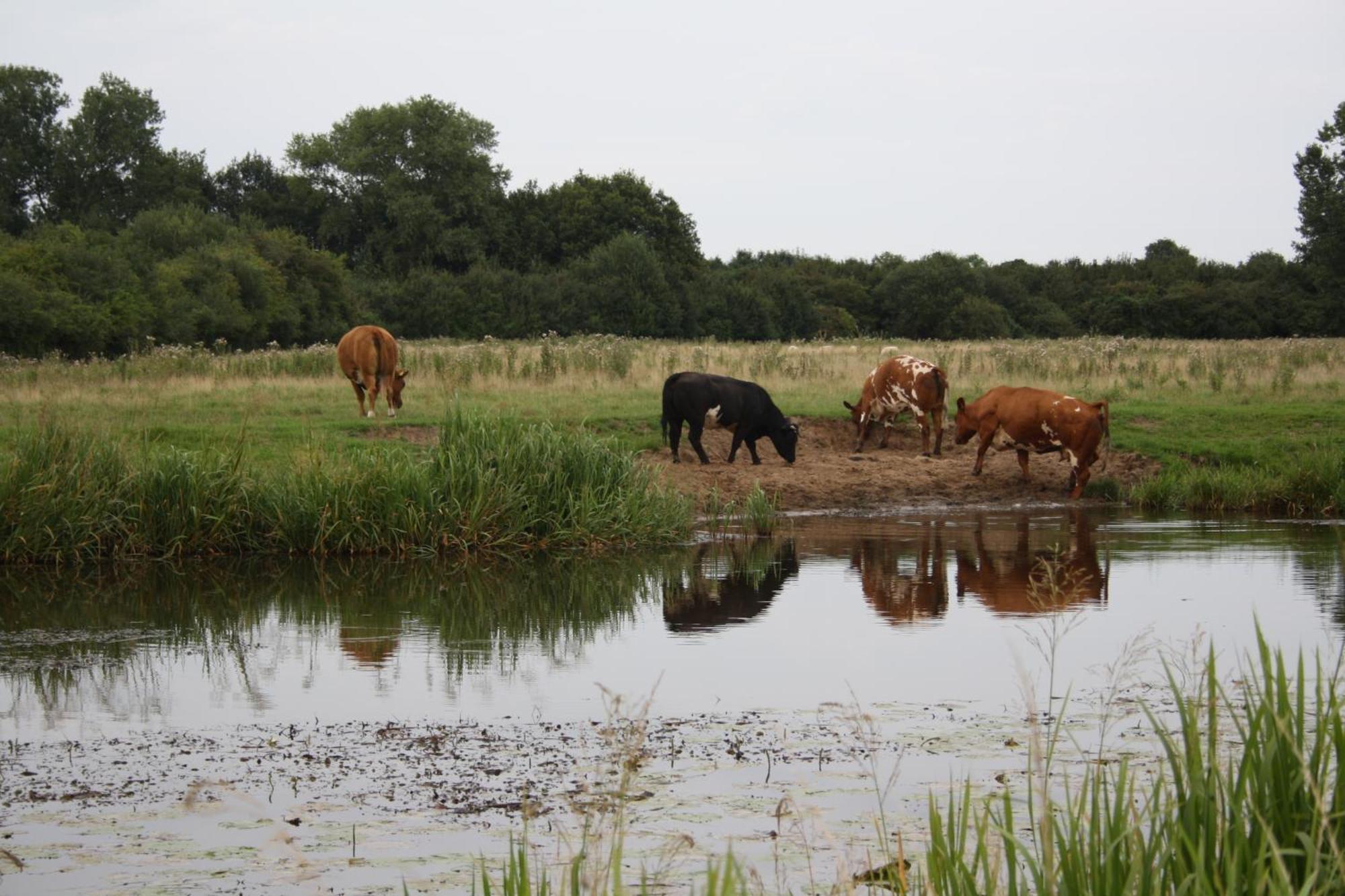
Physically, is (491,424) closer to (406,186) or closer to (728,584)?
(728,584)

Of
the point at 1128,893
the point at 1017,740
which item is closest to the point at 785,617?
the point at 1017,740

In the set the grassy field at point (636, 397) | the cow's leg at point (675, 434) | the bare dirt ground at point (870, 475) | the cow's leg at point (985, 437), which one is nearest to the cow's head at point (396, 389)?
the grassy field at point (636, 397)

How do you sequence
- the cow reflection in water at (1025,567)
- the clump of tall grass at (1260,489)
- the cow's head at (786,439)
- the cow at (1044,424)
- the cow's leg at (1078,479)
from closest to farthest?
the cow reflection in water at (1025,567) → the clump of tall grass at (1260,489) → the cow at (1044,424) → the cow's leg at (1078,479) → the cow's head at (786,439)

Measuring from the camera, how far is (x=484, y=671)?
9789 mm

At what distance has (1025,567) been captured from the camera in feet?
46.0

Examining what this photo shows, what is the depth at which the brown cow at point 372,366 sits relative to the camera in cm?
2142

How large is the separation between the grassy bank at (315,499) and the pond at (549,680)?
1.38ft

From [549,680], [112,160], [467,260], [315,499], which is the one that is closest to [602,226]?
[467,260]

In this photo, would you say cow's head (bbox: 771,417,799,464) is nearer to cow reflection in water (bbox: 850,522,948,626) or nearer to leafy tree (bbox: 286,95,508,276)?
cow reflection in water (bbox: 850,522,948,626)

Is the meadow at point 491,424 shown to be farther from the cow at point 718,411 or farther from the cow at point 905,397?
the cow at point 905,397

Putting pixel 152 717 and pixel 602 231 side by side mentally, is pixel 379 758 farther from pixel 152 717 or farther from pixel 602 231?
pixel 602 231

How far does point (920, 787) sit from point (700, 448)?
512 inches

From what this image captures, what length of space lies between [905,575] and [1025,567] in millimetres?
1233

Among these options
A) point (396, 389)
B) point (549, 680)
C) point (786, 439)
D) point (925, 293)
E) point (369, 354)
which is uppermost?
point (925, 293)
